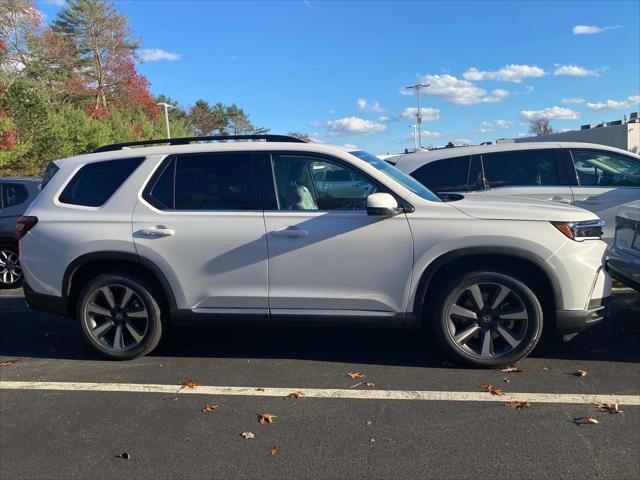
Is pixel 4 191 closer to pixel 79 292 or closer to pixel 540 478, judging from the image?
pixel 79 292

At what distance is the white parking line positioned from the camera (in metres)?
3.76

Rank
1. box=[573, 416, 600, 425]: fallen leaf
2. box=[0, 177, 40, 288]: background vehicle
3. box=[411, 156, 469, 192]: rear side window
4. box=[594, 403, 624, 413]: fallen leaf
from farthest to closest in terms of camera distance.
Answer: box=[0, 177, 40, 288]: background vehicle, box=[411, 156, 469, 192]: rear side window, box=[594, 403, 624, 413]: fallen leaf, box=[573, 416, 600, 425]: fallen leaf

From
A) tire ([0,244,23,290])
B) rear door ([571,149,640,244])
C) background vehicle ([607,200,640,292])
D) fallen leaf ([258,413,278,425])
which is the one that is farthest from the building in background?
fallen leaf ([258,413,278,425])

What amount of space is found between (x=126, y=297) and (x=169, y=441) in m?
1.66

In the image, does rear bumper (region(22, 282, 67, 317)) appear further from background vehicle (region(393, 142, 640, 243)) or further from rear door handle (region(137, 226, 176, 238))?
background vehicle (region(393, 142, 640, 243))

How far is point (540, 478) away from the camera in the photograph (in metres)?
2.85

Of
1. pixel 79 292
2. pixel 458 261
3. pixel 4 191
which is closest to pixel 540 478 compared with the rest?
pixel 458 261

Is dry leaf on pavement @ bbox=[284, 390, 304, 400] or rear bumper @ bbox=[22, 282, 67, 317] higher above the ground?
rear bumper @ bbox=[22, 282, 67, 317]

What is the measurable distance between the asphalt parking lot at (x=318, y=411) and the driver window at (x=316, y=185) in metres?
1.35

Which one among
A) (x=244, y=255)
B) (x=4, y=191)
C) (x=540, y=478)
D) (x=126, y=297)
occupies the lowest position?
(x=540, y=478)

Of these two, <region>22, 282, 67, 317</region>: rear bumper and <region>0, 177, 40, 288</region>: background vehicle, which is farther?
<region>0, 177, 40, 288</region>: background vehicle

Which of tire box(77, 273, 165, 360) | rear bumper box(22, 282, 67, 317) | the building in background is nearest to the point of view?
tire box(77, 273, 165, 360)

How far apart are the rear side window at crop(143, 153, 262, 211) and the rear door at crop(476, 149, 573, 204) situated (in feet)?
11.6

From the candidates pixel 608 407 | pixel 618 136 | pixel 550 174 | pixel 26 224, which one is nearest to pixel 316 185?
pixel 26 224
